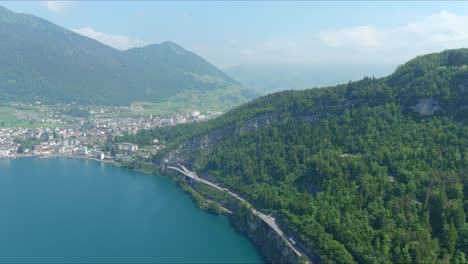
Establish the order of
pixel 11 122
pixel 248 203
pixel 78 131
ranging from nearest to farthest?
pixel 248 203, pixel 78 131, pixel 11 122

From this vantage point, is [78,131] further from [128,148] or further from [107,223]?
[107,223]

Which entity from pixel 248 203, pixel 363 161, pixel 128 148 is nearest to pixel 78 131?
pixel 128 148

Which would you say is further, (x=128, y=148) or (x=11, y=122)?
(x=11, y=122)

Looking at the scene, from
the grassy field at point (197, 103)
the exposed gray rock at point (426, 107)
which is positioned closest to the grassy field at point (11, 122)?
the grassy field at point (197, 103)

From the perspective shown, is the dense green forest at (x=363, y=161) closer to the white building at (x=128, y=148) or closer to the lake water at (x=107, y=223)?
the lake water at (x=107, y=223)

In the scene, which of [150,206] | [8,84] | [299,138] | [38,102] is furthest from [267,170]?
[8,84]

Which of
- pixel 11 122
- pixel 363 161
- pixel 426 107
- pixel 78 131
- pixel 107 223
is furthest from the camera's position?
pixel 11 122

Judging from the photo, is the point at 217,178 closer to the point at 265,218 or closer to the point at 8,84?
the point at 265,218
